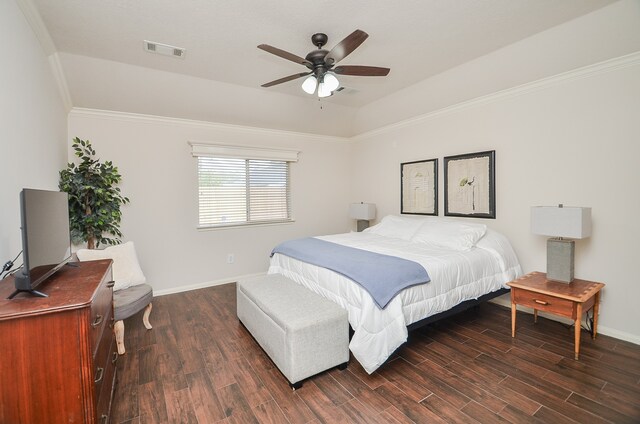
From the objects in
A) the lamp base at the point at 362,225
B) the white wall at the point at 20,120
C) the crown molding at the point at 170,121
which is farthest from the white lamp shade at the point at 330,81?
the lamp base at the point at 362,225

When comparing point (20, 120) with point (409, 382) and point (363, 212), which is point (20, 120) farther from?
point (363, 212)

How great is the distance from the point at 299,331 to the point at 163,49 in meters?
2.88

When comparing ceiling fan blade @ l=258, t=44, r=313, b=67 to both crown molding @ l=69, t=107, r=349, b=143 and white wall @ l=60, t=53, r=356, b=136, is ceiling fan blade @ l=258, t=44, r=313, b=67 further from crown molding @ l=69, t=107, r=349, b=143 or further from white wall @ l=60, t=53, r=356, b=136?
crown molding @ l=69, t=107, r=349, b=143

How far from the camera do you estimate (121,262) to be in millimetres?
2973

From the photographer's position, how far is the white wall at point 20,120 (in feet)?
5.57

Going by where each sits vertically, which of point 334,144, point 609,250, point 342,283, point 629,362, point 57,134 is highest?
point 334,144

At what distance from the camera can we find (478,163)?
3.71 m

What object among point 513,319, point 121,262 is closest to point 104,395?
point 121,262

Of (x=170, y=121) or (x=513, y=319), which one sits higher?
(x=170, y=121)

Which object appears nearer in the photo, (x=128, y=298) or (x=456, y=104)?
(x=128, y=298)

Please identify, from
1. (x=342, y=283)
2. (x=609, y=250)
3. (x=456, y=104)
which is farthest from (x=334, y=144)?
(x=609, y=250)

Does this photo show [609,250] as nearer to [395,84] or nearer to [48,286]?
[395,84]

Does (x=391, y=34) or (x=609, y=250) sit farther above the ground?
(x=391, y=34)

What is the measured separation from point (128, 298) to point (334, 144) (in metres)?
4.17
